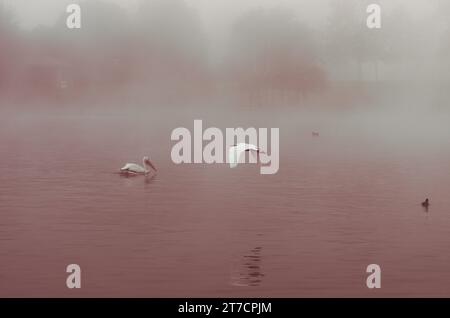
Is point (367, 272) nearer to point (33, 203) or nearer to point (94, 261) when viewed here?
point (94, 261)

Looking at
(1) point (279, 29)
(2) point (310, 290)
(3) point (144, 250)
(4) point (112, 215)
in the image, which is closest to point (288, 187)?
(4) point (112, 215)

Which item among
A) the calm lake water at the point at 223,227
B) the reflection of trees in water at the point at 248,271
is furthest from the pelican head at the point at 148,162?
the reflection of trees in water at the point at 248,271

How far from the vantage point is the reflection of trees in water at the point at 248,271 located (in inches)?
706

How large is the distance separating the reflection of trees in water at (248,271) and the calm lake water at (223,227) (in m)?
0.03

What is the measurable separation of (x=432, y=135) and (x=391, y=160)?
68.1 feet

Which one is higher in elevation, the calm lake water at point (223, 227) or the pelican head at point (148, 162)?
the pelican head at point (148, 162)

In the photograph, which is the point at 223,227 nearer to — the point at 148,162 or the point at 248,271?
the point at 248,271

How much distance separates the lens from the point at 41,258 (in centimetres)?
1966

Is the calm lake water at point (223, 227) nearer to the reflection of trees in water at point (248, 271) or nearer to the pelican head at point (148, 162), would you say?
the reflection of trees in water at point (248, 271)

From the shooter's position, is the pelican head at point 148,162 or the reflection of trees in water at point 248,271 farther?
the pelican head at point 148,162

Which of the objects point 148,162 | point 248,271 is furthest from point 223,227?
point 148,162

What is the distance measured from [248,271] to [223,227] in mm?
4878

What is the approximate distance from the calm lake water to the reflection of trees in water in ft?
0.08

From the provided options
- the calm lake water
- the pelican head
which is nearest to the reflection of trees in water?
the calm lake water
